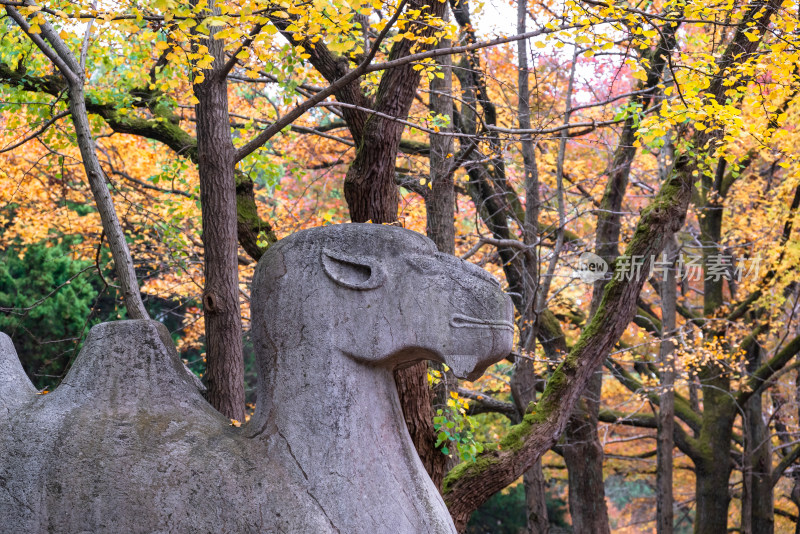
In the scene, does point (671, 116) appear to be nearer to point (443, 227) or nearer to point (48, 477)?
point (443, 227)

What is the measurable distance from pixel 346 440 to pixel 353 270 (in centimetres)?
56

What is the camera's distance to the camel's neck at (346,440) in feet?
8.16

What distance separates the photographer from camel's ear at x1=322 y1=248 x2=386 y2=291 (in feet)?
8.43

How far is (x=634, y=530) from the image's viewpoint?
63.9ft

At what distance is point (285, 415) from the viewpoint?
2596 millimetres

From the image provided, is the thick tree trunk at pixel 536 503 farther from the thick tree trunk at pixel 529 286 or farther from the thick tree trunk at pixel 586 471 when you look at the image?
the thick tree trunk at pixel 586 471

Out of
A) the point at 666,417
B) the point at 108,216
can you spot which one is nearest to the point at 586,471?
the point at 666,417

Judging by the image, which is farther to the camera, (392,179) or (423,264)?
(392,179)

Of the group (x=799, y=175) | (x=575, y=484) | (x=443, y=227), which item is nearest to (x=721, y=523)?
(x=575, y=484)

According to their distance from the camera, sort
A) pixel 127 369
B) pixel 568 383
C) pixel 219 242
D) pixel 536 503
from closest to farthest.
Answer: pixel 127 369, pixel 219 242, pixel 568 383, pixel 536 503

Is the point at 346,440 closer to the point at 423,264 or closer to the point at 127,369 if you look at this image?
the point at 423,264

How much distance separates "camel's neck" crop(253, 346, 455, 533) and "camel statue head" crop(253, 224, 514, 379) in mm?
82

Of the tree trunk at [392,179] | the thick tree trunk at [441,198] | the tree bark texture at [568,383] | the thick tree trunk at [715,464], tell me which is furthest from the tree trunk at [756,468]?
the tree trunk at [392,179]

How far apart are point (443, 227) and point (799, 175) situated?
4129 millimetres
